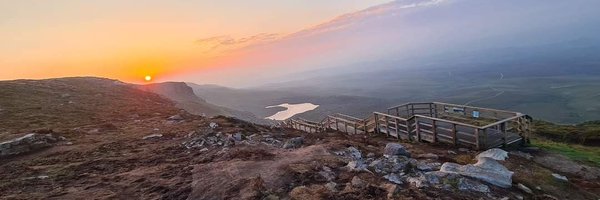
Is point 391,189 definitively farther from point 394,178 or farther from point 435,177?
point 435,177

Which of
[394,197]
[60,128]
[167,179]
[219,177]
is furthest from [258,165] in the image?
[60,128]

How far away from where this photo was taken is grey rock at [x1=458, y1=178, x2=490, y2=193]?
10602mm

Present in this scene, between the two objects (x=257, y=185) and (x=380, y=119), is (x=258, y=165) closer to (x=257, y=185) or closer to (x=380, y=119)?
(x=257, y=185)

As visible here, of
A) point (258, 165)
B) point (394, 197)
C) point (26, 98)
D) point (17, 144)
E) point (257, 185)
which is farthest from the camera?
point (26, 98)

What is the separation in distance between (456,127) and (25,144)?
20037 mm

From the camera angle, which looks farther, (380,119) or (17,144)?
(380,119)

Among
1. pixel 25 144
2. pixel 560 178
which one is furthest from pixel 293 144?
pixel 25 144

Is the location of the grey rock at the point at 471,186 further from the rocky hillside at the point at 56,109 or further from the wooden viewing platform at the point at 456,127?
the rocky hillside at the point at 56,109

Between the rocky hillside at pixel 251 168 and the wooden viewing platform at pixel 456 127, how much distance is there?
2.49 feet

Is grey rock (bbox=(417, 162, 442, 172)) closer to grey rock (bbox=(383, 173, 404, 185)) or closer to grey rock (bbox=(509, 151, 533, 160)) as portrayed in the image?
grey rock (bbox=(383, 173, 404, 185))

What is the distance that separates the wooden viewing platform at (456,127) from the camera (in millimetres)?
17297

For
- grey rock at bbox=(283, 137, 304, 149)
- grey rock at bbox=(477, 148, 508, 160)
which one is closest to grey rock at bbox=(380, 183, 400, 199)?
grey rock at bbox=(283, 137, 304, 149)

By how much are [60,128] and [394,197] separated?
18.5 meters

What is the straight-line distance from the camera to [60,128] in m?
20.6
